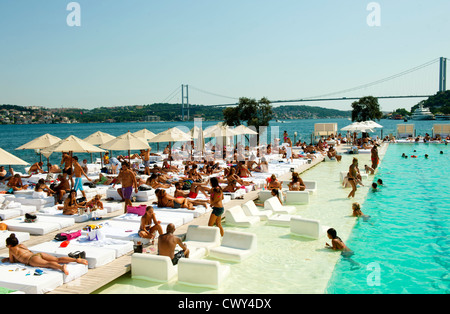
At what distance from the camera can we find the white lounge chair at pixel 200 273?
5.34 meters

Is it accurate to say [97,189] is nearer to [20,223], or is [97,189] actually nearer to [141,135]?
[20,223]

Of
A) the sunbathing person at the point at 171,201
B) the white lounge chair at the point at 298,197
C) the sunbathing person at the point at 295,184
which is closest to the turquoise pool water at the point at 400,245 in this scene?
the white lounge chair at the point at 298,197

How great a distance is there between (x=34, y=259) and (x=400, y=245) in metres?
6.56

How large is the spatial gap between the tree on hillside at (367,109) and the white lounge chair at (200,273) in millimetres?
35969

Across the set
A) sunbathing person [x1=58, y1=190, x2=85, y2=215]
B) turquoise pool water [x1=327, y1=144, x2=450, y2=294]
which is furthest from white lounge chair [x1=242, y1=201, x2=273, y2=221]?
sunbathing person [x1=58, y1=190, x2=85, y2=215]

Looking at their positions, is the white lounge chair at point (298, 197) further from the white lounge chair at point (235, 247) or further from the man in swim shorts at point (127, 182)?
the man in swim shorts at point (127, 182)

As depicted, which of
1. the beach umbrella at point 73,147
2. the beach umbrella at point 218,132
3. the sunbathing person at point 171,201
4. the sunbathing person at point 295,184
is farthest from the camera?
the beach umbrella at point 218,132

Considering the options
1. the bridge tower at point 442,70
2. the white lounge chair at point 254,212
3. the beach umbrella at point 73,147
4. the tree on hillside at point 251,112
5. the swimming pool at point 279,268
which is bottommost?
the swimming pool at point 279,268

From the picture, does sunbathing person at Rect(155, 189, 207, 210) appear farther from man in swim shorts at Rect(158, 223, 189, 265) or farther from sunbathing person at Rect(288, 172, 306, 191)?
sunbathing person at Rect(288, 172, 306, 191)

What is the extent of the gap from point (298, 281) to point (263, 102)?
82.2 ft

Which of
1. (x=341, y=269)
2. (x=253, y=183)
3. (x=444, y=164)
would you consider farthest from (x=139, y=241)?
(x=444, y=164)

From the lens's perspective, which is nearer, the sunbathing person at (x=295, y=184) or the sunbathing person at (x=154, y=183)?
the sunbathing person at (x=154, y=183)

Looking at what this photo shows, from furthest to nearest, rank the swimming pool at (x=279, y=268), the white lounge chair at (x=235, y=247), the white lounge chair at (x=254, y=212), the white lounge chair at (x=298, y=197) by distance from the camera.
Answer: the white lounge chair at (x=298, y=197) → the white lounge chair at (x=254, y=212) → the white lounge chair at (x=235, y=247) → the swimming pool at (x=279, y=268)

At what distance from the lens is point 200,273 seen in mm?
Answer: 5391
